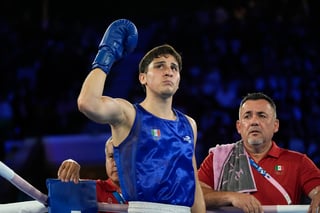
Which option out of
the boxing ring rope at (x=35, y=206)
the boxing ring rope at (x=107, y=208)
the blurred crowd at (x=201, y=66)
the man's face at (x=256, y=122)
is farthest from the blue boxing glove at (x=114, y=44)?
the blurred crowd at (x=201, y=66)

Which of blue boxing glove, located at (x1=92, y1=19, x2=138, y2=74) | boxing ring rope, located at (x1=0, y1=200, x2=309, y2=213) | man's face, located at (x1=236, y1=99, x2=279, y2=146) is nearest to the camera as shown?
blue boxing glove, located at (x1=92, y1=19, x2=138, y2=74)

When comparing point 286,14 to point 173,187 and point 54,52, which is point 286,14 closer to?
point 54,52

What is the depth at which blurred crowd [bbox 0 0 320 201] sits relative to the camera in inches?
266

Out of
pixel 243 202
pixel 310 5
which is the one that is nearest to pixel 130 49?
pixel 243 202

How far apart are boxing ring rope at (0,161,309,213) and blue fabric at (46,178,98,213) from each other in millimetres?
34

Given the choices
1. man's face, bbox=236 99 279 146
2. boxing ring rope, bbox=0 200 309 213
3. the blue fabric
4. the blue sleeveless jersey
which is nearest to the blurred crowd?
man's face, bbox=236 99 279 146

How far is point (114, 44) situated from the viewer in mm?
2203

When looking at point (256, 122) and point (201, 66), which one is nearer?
point (256, 122)

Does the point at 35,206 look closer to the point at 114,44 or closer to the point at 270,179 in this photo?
the point at 114,44

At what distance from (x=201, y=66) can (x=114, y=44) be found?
5557 mm

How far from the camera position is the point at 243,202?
2.54 m

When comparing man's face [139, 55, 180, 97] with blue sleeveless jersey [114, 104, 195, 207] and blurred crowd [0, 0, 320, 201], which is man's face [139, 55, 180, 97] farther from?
blurred crowd [0, 0, 320, 201]

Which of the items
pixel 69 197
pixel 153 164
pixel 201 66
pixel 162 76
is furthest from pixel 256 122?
pixel 201 66

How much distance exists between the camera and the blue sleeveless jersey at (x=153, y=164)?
2236 mm
